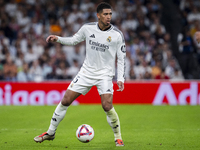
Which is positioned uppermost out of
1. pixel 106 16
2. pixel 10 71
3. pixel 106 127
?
pixel 106 16

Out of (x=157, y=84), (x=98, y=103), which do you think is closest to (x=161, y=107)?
(x=157, y=84)

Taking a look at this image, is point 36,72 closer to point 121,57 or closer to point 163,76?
point 163,76

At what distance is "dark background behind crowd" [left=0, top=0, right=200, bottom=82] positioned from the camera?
46.6ft

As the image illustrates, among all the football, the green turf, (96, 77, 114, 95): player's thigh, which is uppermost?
(96, 77, 114, 95): player's thigh

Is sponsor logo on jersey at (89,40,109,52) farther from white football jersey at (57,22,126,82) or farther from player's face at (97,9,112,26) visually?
player's face at (97,9,112,26)

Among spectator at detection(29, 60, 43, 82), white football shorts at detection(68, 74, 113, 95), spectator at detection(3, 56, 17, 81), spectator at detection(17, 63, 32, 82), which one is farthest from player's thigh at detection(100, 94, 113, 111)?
spectator at detection(3, 56, 17, 81)

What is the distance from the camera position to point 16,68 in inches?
568

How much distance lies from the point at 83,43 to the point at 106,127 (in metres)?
7.53

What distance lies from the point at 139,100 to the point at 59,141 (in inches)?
261

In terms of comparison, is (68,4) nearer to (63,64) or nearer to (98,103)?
(63,64)

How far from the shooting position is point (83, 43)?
1529cm

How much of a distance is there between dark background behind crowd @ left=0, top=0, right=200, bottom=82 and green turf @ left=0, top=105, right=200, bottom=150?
2.56m

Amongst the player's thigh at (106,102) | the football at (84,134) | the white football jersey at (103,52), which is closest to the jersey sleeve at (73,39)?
the white football jersey at (103,52)

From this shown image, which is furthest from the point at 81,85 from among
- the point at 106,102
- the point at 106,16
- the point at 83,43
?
the point at 83,43
